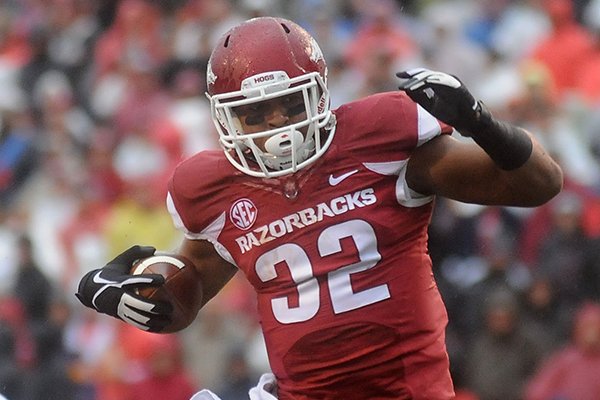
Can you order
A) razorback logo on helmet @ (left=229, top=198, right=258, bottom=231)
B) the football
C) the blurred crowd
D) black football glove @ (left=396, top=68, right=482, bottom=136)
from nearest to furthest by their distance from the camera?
black football glove @ (left=396, top=68, right=482, bottom=136) → razorback logo on helmet @ (left=229, top=198, right=258, bottom=231) → the football → the blurred crowd

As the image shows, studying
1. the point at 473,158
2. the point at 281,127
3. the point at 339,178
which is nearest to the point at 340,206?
the point at 339,178

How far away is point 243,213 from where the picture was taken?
3.66m

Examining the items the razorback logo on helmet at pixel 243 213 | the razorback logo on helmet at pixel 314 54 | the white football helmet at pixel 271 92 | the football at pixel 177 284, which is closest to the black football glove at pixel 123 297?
the football at pixel 177 284

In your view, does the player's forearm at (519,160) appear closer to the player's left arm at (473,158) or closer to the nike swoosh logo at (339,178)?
the player's left arm at (473,158)

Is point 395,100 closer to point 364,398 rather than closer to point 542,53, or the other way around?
point 364,398

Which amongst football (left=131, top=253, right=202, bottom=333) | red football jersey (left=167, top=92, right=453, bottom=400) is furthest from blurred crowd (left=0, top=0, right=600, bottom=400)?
red football jersey (left=167, top=92, right=453, bottom=400)

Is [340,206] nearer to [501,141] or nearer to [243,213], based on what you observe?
[243,213]

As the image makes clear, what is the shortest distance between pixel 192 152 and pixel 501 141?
4.40m

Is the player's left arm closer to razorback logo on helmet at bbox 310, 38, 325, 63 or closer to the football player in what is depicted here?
the football player

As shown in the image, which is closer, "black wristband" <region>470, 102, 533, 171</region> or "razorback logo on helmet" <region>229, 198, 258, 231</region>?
"black wristband" <region>470, 102, 533, 171</region>

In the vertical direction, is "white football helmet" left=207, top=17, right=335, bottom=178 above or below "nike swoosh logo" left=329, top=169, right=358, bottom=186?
above

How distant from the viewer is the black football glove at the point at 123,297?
12.2 feet

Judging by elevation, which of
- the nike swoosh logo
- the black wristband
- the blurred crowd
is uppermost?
the black wristband

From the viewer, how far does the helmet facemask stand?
3.49 m
